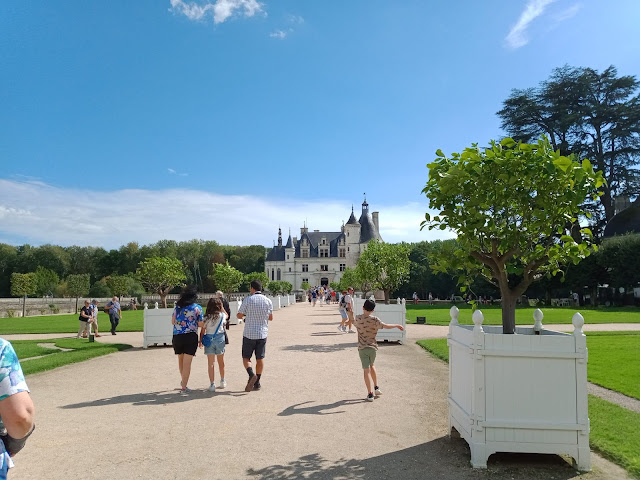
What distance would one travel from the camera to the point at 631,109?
4178 cm

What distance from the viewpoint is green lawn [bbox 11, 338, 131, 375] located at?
11117mm

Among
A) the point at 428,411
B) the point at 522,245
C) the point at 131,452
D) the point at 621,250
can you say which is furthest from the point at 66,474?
the point at 621,250

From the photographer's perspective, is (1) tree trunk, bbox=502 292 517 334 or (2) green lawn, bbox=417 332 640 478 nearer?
(2) green lawn, bbox=417 332 640 478

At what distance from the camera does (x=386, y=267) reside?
24625mm

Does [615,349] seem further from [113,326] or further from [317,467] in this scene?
[113,326]

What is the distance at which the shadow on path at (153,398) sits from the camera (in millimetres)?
7520

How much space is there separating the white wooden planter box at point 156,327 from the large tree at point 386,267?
11339 mm

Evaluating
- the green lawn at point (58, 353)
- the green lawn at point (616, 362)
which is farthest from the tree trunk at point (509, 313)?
the green lawn at point (58, 353)

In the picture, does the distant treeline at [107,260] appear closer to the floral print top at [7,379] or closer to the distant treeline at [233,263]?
the distant treeline at [233,263]

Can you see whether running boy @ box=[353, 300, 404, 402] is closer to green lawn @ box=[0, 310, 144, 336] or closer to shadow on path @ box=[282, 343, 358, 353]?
shadow on path @ box=[282, 343, 358, 353]

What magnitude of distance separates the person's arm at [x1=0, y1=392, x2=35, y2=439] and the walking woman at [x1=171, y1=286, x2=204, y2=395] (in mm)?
5935

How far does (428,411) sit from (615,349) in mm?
9004

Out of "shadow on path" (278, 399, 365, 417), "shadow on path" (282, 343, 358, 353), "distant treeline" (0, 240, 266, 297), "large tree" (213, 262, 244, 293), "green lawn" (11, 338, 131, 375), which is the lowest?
"green lawn" (11, 338, 131, 375)

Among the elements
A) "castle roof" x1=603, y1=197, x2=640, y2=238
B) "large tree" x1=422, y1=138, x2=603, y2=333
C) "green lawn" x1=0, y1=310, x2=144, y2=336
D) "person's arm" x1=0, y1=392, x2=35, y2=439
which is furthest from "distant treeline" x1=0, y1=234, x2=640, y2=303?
"person's arm" x1=0, y1=392, x2=35, y2=439
